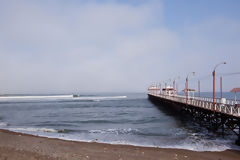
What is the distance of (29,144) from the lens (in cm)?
1224

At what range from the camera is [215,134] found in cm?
1686

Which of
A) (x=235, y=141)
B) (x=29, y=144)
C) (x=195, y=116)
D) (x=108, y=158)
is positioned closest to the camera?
(x=108, y=158)

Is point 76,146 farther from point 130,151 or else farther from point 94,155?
point 130,151

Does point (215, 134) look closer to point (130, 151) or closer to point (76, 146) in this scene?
point (130, 151)

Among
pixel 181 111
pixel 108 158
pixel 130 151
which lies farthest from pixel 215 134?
pixel 181 111

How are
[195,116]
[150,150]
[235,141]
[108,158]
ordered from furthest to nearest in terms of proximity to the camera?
[195,116] → [235,141] → [150,150] → [108,158]

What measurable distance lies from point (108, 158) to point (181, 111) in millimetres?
23105

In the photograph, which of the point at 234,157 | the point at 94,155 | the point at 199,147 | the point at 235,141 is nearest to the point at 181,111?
the point at 235,141

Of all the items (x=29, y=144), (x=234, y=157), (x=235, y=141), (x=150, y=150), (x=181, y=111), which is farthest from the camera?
(x=181, y=111)

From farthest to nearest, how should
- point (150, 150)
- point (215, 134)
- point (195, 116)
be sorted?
point (195, 116)
point (215, 134)
point (150, 150)

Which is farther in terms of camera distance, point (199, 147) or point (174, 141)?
point (174, 141)

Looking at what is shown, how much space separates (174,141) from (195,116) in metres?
11.9

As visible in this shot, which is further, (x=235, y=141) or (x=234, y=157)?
(x=235, y=141)

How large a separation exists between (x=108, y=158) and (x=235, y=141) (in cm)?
959
